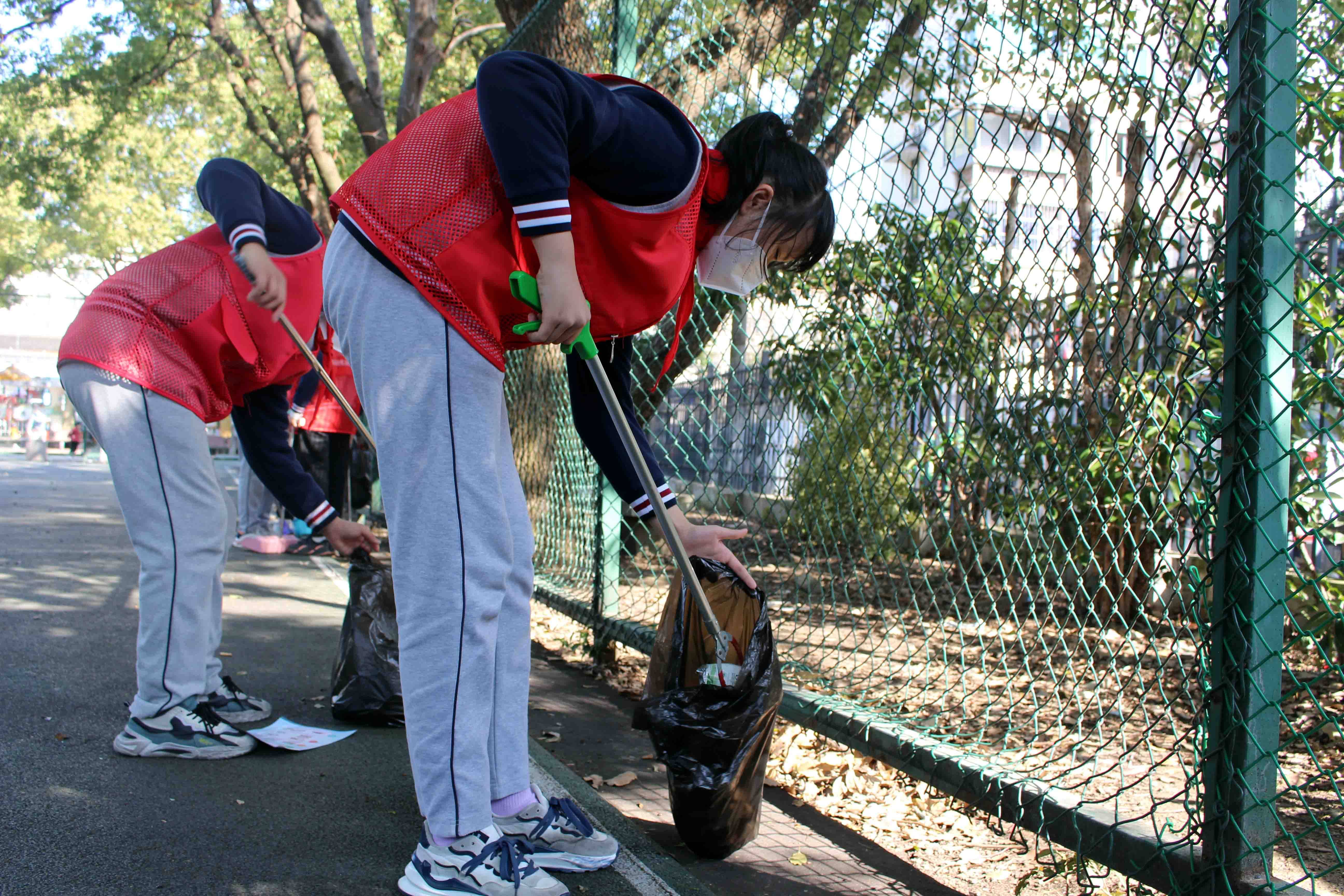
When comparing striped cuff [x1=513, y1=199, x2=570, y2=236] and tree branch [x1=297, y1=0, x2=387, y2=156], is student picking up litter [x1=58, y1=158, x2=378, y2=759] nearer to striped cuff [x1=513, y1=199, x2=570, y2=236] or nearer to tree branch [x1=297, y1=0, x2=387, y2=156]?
striped cuff [x1=513, y1=199, x2=570, y2=236]

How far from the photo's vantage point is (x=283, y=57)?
1235cm

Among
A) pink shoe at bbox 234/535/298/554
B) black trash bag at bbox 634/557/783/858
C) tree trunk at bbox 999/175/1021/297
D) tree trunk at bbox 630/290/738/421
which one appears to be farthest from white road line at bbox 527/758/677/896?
pink shoe at bbox 234/535/298/554

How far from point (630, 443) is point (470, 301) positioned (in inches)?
17.5

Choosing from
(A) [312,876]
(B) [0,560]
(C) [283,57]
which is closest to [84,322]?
(A) [312,876]

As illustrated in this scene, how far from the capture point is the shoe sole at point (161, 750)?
2838 millimetres

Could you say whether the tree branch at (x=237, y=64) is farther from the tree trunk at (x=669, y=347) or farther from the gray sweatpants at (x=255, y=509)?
the tree trunk at (x=669, y=347)

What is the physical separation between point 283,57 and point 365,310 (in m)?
12.1

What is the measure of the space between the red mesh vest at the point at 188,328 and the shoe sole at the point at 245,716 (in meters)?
0.99

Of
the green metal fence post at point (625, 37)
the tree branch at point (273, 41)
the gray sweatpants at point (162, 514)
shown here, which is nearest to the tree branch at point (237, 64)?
the tree branch at point (273, 41)

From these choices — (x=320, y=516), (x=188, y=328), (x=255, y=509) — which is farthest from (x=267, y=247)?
(x=255, y=509)

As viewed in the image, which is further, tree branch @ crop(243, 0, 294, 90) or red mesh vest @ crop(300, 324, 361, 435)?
tree branch @ crop(243, 0, 294, 90)

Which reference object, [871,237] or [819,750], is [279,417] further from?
[871,237]

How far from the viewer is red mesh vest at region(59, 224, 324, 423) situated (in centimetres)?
279

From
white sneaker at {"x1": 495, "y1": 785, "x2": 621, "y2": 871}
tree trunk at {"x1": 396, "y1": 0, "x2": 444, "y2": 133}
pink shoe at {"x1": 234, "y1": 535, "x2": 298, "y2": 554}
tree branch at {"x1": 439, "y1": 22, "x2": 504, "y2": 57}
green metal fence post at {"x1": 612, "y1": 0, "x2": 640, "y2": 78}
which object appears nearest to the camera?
white sneaker at {"x1": 495, "y1": 785, "x2": 621, "y2": 871}
